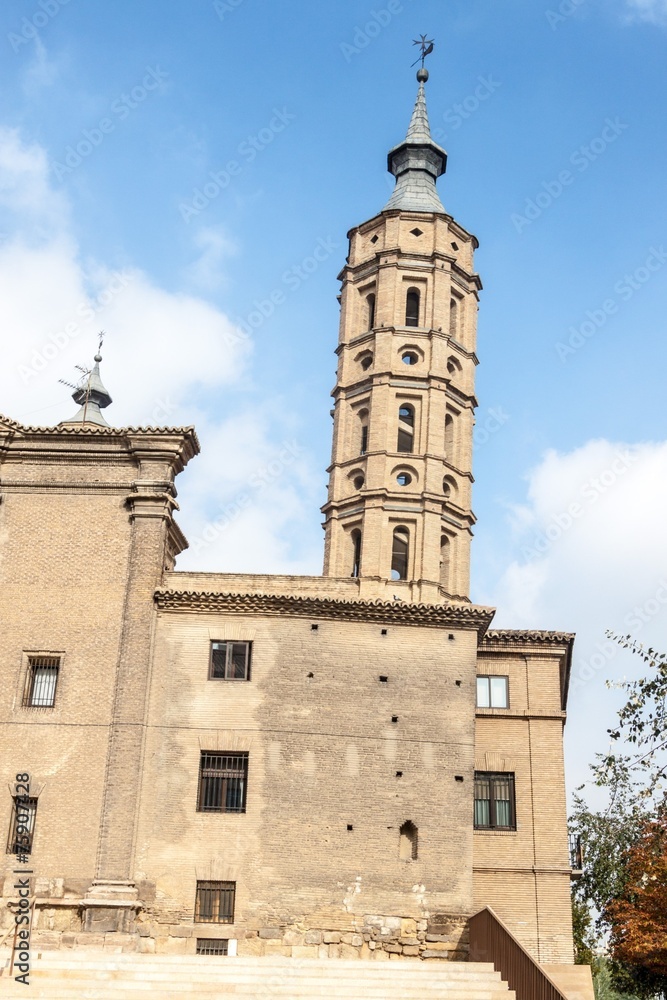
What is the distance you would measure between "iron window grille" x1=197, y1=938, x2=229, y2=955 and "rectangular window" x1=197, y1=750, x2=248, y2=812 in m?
2.83

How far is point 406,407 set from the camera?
119 feet

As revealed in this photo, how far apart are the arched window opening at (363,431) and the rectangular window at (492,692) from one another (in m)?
8.55

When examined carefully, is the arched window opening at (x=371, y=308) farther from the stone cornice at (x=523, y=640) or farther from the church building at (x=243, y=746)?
the stone cornice at (x=523, y=640)

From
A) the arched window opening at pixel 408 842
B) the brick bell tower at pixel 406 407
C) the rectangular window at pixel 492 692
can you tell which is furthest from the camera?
the brick bell tower at pixel 406 407

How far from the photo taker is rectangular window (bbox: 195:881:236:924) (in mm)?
26016

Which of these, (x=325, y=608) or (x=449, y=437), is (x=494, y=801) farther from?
(x=449, y=437)

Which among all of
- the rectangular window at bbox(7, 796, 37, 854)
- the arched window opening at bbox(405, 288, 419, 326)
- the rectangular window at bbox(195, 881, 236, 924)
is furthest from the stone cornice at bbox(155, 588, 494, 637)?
the arched window opening at bbox(405, 288, 419, 326)

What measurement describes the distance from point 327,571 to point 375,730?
26.2ft

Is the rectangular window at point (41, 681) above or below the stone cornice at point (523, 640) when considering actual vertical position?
below

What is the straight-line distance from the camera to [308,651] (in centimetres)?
2828

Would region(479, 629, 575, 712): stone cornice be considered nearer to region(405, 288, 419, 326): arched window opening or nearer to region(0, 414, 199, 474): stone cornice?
region(0, 414, 199, 474): stone cornice

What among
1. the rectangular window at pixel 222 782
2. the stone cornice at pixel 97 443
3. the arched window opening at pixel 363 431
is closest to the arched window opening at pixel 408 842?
the rectangular window at pixel 222 782

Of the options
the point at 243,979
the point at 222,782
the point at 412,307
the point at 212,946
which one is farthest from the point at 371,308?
the point at 243,979

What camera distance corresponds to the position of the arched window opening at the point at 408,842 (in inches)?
1053
